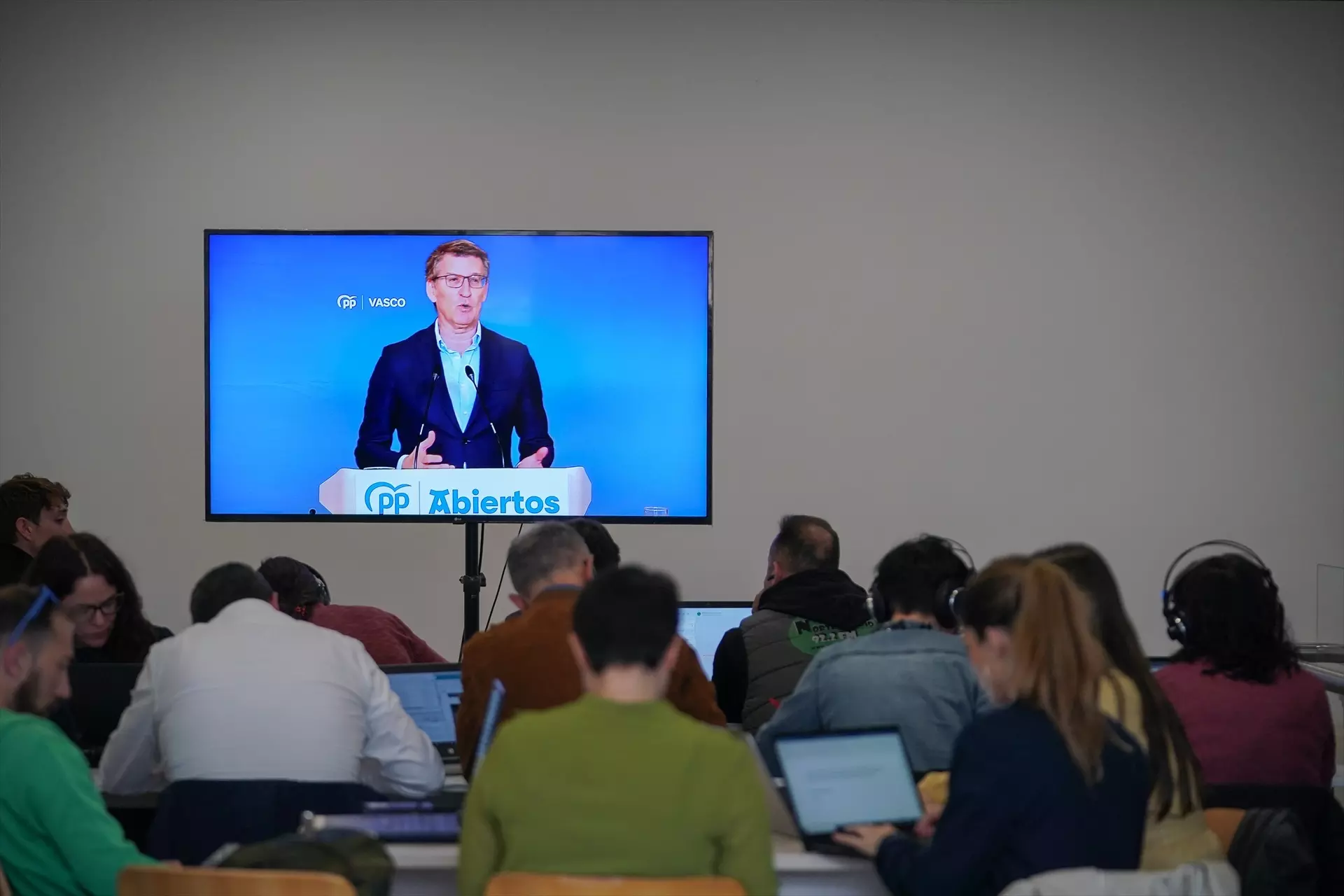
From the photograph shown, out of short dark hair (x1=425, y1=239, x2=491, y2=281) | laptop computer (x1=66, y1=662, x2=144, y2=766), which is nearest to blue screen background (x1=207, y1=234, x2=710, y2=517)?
short dark hair (x1=425, y1=239, x2=491, y2=281)

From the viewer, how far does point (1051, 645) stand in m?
1.98

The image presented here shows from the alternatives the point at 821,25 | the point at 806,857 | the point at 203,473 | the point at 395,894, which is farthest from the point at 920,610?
the point at 203,473

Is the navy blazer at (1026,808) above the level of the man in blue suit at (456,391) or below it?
below

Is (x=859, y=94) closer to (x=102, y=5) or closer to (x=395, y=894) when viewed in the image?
(x=102, y=5)

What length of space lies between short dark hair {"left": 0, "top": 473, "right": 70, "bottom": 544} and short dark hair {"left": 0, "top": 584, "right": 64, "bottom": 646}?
2.11 meters

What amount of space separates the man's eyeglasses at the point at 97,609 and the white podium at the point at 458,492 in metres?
1.41

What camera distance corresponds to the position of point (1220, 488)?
5.52 m

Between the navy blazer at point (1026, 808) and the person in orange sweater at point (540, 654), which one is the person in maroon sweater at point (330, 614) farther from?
the navy blazer at point (1026, 808)

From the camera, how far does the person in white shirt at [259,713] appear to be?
99.0 inches

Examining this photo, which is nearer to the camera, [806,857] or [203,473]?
[806,857]

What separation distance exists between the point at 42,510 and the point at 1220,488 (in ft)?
15.0

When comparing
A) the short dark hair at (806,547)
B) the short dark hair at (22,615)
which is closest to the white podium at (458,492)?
the short dark hair at (806,547)

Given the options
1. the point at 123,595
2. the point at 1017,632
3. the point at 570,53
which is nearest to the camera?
the point at 1017,632

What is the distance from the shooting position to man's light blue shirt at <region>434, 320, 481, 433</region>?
474cm
